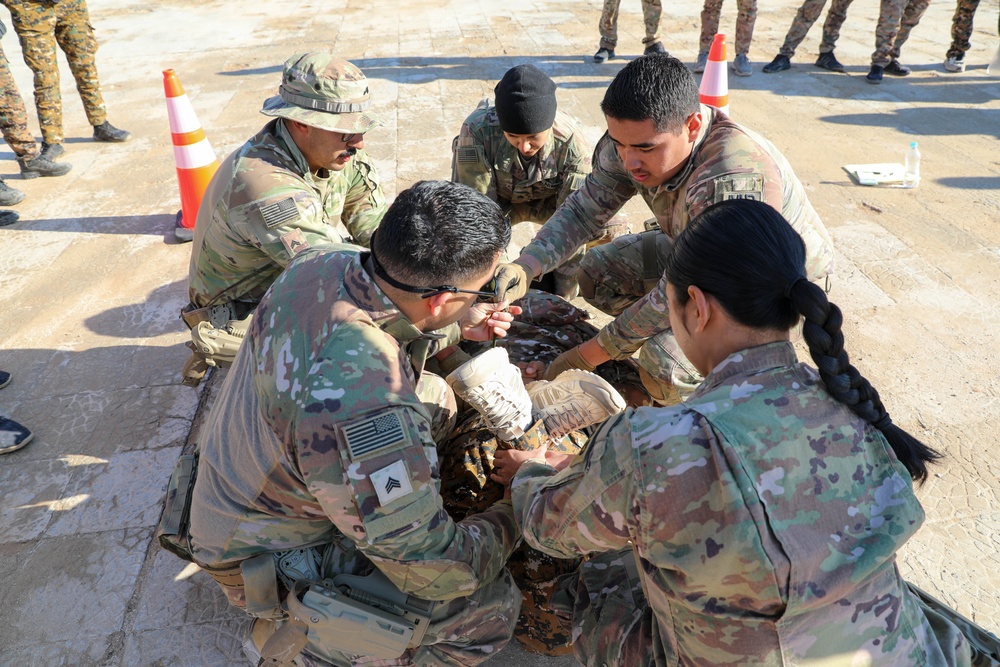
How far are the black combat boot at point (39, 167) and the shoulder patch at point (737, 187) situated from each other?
19.4ft

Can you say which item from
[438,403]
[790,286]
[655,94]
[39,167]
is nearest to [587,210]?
[655,94]

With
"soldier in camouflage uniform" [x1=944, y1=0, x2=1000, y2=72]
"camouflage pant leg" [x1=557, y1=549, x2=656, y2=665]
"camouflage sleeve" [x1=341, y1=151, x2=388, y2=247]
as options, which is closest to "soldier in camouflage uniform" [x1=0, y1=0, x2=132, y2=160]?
"camouflage sleeve" [x1=341, y1=151, x2=388, y2=247]

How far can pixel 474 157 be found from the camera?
4.27 metres

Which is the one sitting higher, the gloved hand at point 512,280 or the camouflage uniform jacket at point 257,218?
the camouflage uniform jacket at point 257,218

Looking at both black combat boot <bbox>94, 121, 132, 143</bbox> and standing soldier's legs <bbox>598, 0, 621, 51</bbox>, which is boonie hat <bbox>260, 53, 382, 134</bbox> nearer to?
black combat boot <bbox>94, 121, 132, 143</bbox>

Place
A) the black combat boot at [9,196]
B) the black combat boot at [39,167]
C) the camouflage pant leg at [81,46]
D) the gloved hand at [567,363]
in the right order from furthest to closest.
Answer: the camouflage pant leg at [81,46], the black combat boot at [39,167], the black combat boot at [9,196], the gloved hand at [567,363]

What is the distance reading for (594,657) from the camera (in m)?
2.00

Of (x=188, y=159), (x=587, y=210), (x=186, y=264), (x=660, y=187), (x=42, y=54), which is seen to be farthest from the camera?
(x=42, y=54)

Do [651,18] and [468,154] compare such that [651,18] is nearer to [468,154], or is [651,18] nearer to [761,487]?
[468,154]

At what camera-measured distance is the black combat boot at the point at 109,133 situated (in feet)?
22.5

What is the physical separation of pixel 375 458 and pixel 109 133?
6521mm

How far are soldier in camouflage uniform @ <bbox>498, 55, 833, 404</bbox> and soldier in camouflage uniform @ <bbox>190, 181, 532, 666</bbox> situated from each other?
1.09 meters

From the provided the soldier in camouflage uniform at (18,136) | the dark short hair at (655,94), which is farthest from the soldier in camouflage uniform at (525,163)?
the soldier in camouflage uniform at (18,136)

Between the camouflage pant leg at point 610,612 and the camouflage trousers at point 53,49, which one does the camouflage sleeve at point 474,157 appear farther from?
the camouflage trousers at point 53,49
